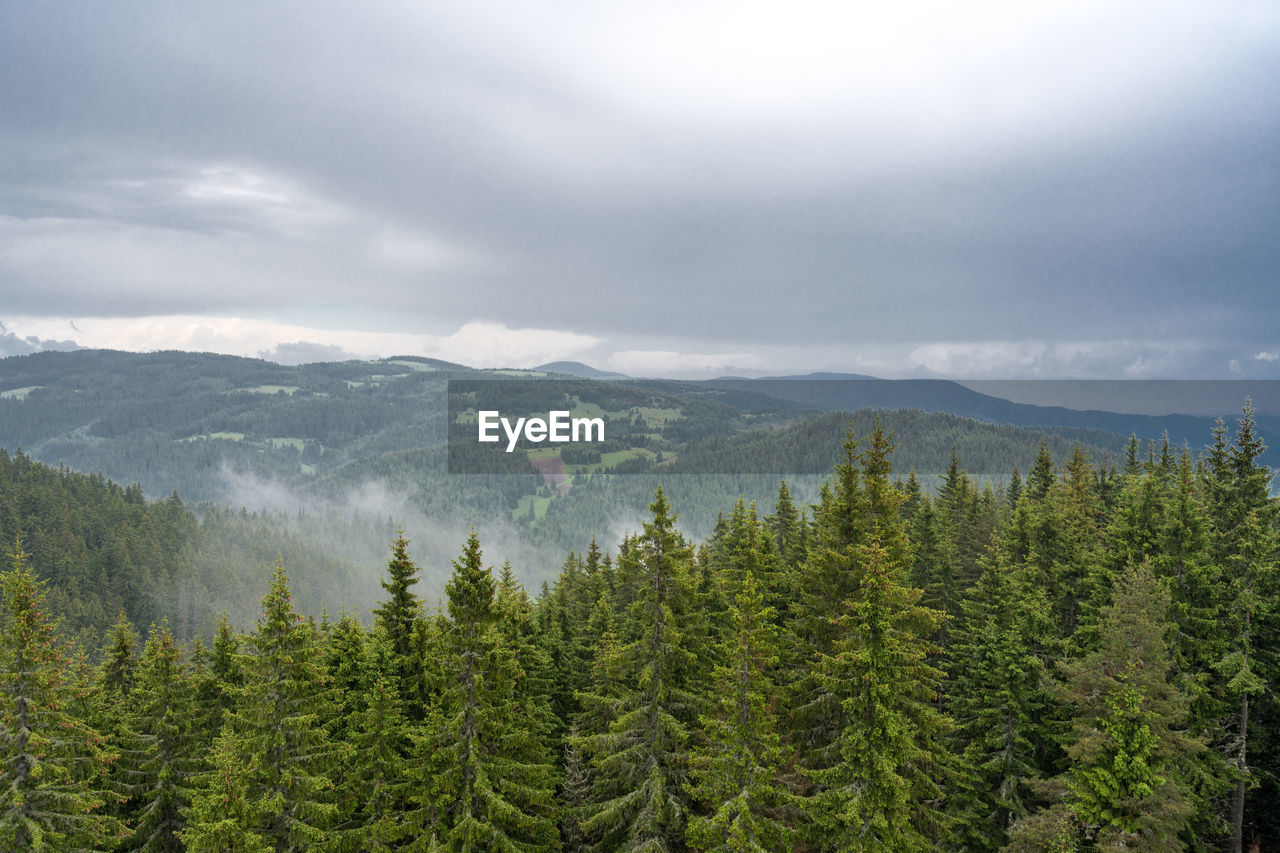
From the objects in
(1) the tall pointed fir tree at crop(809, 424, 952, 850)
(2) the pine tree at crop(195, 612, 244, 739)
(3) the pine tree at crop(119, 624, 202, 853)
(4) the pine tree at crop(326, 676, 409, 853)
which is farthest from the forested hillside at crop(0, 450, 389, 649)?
(1) the tall pointed fir tree at crop(809, 424, 952, 850)

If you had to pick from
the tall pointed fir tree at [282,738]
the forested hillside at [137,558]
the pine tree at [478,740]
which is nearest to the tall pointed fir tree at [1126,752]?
the pine tree at [478,740]

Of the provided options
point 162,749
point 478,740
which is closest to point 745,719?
point 478,740

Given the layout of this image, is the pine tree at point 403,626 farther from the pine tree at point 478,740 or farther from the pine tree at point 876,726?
the pine tree at point 876,726

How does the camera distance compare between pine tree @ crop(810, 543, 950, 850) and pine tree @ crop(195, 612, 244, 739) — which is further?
pine tree @ crop(195, 612, 244, 739)

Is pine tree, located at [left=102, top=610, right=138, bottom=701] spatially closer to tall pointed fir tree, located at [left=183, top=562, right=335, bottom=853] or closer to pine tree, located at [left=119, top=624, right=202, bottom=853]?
pine tree, located at [left=119, top=624, right=202, bottom=853]

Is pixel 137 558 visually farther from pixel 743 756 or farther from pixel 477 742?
pixel 743 756
